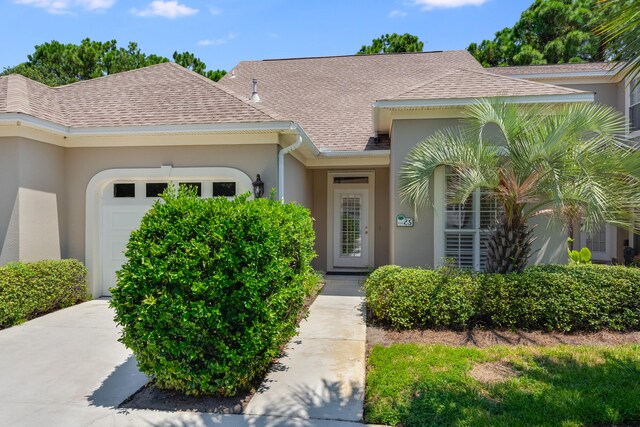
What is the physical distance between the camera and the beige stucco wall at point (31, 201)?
773 cm

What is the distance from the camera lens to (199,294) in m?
4.02

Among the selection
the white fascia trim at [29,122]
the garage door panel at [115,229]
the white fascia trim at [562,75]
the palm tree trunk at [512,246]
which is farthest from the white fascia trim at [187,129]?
the white fascia trim at [562,75]

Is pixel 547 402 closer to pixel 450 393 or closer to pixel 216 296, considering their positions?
pixel 450 393

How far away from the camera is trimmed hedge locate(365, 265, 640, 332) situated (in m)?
6.29

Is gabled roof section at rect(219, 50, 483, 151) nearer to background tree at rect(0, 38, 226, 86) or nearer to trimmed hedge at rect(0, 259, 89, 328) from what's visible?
trimmed hedge at rect(0, 259, 89, 328)

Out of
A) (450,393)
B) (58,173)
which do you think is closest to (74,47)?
(58,173)

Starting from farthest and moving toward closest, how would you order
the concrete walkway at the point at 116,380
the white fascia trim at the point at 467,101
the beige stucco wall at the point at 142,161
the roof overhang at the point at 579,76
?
the roof overhang at the point at 579,76 → the beige stucco wall at the point at 142,161 → the white fascia trim at the point at 467,101 → the concrete walkway at the point at 116,380

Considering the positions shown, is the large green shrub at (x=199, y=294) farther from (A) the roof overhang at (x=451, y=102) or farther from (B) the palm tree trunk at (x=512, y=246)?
(A) the roof overhang at (x=451, y=102)

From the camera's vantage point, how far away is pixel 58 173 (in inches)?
341

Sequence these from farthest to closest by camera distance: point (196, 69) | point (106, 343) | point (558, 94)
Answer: point (196, 69) < point (558, 94) < point (106, 343)

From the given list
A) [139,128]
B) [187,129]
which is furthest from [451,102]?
[139,128]

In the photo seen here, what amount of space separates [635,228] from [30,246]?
36.7ft

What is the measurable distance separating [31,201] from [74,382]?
4904 millimetres

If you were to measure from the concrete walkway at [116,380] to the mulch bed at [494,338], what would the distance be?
485 mm
